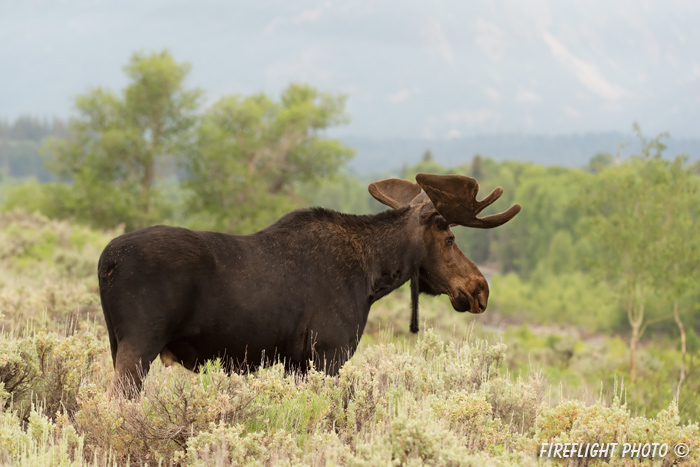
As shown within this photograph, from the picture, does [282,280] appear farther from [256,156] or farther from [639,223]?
[256,156]

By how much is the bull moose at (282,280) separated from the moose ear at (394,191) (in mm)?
404

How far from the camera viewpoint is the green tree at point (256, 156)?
163ft

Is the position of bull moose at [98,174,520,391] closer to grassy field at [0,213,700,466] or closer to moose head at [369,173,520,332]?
moose head at [369,173,520,332]

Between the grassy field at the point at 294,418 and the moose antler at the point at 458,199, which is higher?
the moose antler at the point at 458,199

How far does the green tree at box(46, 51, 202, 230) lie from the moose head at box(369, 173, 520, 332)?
4314 cm

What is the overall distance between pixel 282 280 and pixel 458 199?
1.49 metres

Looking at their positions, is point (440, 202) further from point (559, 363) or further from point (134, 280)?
point (559, 363)

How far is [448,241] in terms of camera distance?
562 centimetres

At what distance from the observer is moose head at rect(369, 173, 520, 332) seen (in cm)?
536

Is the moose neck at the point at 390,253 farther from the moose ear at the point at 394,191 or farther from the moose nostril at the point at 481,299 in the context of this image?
the moose ear at the point at 394,191

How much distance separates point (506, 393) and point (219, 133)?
47.5 metres

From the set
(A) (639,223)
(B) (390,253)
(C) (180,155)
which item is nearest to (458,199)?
(B) (390,253)

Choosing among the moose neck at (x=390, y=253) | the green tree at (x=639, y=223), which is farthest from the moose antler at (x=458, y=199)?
the green tree at (x=639, y=223)

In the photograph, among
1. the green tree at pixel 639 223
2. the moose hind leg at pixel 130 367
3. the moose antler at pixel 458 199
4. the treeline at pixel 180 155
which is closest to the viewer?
the moose hind leg at pixel 130 367
